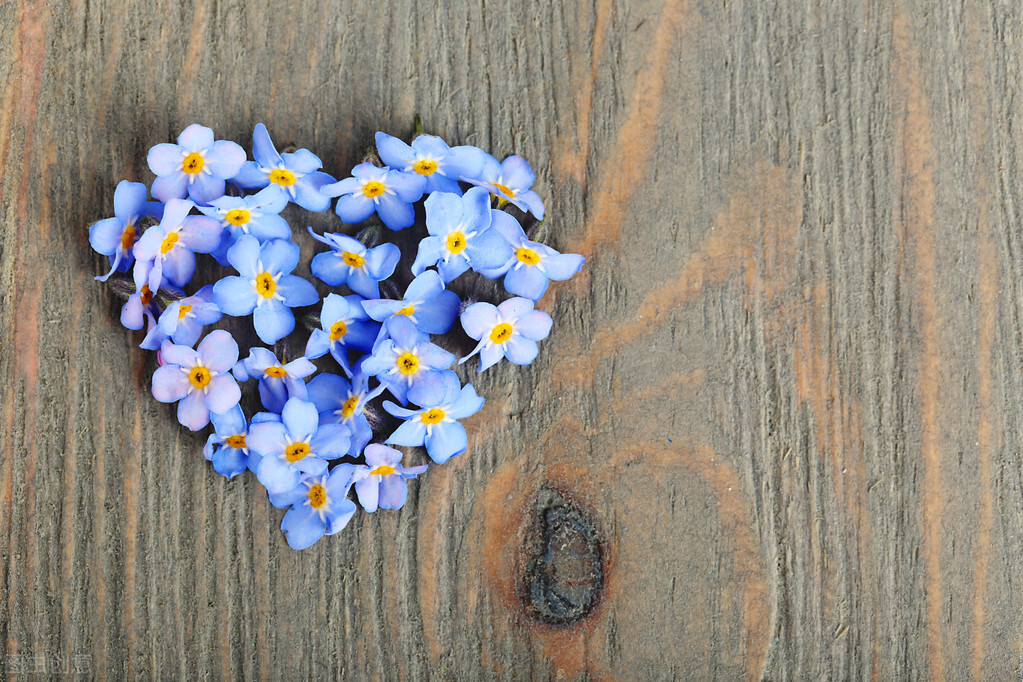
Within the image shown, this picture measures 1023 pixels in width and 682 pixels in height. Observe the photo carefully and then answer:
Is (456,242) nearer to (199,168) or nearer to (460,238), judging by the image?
(460,238)

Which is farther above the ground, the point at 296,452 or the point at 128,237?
the point at 128,237

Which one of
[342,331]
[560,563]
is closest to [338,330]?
[342,331]

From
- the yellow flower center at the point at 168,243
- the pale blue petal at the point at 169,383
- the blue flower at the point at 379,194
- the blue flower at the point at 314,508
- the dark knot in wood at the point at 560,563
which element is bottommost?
the dark knot in wood at the point at 560,563

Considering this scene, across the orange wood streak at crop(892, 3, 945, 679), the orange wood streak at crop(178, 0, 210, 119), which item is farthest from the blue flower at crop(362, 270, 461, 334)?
the orange wood streak at crop(892, 3, 945, 679)

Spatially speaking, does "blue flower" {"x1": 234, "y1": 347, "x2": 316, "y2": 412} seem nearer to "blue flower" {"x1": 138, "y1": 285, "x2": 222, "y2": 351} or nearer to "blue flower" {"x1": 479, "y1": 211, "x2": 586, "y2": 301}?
"blue flower" {"x1": 138, "y1": 285, "x2": 222, "y2": 351}

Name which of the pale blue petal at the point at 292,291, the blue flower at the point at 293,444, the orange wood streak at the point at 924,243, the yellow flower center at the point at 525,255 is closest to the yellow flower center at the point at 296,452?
the blue flower at the point at 293,444

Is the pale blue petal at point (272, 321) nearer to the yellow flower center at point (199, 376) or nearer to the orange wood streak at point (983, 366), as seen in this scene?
the yellow flower center at point (199, 376)

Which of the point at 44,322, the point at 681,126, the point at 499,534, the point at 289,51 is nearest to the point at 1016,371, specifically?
the point at 681,126

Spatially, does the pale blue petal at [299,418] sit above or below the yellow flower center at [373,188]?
below
